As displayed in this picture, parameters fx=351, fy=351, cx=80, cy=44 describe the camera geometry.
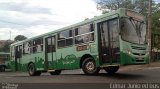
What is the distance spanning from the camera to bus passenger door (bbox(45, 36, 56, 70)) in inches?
855

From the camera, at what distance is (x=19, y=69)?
2811 cm

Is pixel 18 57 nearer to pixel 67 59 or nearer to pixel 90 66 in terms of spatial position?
pixel 67 59

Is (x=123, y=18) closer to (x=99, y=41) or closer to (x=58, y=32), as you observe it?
(x=99, y=41)

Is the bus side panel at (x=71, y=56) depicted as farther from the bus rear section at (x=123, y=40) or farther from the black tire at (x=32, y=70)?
the black tire at (x=32, y=70)

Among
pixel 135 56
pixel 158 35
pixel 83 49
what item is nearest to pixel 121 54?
pixel 135 56

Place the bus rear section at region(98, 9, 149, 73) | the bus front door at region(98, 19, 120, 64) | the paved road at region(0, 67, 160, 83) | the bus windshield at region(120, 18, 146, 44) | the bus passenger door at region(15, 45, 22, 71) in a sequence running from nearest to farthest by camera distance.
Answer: the paved road at region(0, 67, 160, 83) → the bus rear section at region(98, 9, 149, 73) → the bus windshield at region(120, 18, 146, 44) → the bus front door at region(98, 19, 120, 64) → the bus passenger door at region(15, 45, 22, 71)

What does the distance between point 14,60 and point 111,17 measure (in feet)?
46.9

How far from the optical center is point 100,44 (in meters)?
17.1

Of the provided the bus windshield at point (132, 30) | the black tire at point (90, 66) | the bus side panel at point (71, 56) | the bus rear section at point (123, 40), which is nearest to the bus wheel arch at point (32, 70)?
the bus side panel at point (71, 56)

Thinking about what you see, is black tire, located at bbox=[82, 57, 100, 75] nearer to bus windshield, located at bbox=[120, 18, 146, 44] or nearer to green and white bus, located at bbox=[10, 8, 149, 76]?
green and white bus, located at bbox=[10, 8, 149, 76]

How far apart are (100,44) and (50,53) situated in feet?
19.3

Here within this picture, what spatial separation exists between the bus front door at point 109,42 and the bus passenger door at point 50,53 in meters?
5.25

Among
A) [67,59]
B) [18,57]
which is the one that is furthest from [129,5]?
[67,59]

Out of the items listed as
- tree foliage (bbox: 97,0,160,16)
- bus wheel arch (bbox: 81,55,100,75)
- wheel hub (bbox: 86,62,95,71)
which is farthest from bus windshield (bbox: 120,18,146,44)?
tree foliage (bbox: 97,0,160,16)
